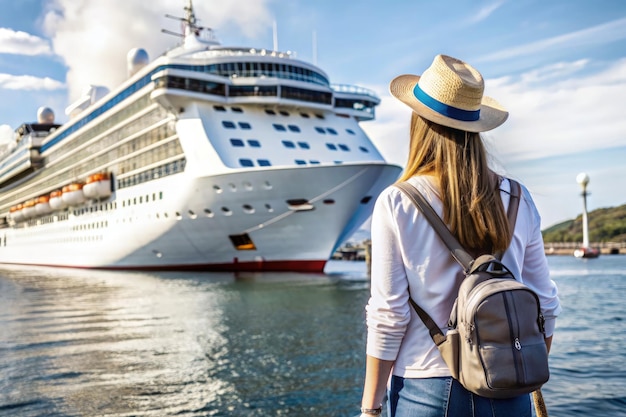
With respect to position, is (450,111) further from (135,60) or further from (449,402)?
(135,60)

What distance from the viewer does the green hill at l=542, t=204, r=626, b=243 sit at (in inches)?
3986

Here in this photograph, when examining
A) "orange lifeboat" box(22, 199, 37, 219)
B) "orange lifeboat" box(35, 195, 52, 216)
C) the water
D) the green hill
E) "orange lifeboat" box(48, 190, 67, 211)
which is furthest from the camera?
the green hill

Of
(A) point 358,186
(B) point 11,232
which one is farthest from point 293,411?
(B) point 11,232

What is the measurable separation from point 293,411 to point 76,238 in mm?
34951

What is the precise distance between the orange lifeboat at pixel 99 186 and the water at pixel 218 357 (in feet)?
57.7

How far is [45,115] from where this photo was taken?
2308 inches

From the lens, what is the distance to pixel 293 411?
604 cm

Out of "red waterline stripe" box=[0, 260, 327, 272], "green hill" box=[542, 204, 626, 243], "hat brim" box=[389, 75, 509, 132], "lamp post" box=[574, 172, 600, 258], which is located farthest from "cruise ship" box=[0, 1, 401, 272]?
"green hill" box=[542, 204, 626, 243]

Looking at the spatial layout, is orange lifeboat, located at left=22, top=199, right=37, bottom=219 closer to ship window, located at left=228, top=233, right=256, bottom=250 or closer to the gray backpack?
ship window, located at left=228, top=233, right=256, bottom=250

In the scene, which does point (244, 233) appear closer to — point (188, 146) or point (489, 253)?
point (188, 146)

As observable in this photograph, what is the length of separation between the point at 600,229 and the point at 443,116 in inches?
4586

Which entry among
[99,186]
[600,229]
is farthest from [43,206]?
[600,229]

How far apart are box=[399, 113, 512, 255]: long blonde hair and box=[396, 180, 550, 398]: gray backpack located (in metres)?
0.08

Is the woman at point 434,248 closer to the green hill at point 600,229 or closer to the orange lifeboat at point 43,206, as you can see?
the orange lifeboat at point 43,206
